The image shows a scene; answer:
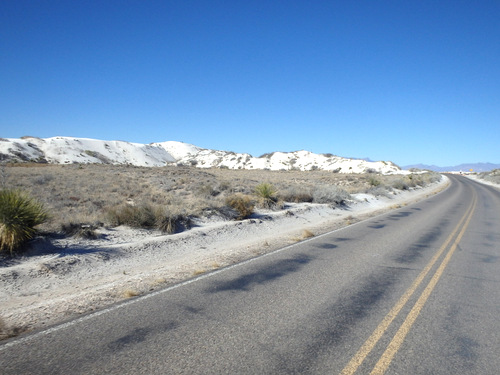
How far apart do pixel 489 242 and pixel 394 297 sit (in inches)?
309

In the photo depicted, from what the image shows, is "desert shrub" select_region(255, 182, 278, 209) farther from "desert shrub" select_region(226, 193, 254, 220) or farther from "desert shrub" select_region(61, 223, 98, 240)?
"desert shrub" select_region(61, 223, 98, 240)

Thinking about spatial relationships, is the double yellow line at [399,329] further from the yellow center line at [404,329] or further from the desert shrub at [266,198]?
the desert shrub at [266,198]

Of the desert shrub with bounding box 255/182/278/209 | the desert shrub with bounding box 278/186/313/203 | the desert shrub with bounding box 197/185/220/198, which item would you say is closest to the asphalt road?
the desert shrub with bounding box 255/182/278/209

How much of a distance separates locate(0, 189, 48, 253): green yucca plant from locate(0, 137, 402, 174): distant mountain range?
63.8 metres

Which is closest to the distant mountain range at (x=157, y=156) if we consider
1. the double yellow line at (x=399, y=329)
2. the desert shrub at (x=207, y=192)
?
the desert shrub at (x=207, y=192)

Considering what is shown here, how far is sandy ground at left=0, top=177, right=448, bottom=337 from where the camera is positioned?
17.5ft

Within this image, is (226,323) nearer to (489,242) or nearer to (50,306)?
(50,306)

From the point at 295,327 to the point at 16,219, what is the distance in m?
7.21

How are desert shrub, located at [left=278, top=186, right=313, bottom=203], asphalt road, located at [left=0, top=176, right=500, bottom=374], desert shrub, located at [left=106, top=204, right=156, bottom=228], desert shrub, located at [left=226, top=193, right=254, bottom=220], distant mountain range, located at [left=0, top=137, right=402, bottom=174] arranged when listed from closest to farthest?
asphalt road, located at [left=0, top=176, right=500, bottom=374]
desert shrub, located at [left=106, top=204, right=156, bottom=228]
desert shrub, located at [left=226, top=193, right=254, bottom=220]
desert shrub, located at [left=278, top=186, right=313, bottom=203]
distant mountain range, located at [left=0, top=137, right=402, bottom=174]

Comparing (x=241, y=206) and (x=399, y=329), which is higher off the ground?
(x=241, y=206)

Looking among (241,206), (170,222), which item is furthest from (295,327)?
(241,206)

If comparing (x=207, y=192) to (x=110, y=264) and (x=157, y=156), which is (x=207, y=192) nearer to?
(x=110, y=264)

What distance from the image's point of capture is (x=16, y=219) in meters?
7.66

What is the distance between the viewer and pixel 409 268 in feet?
24.9
